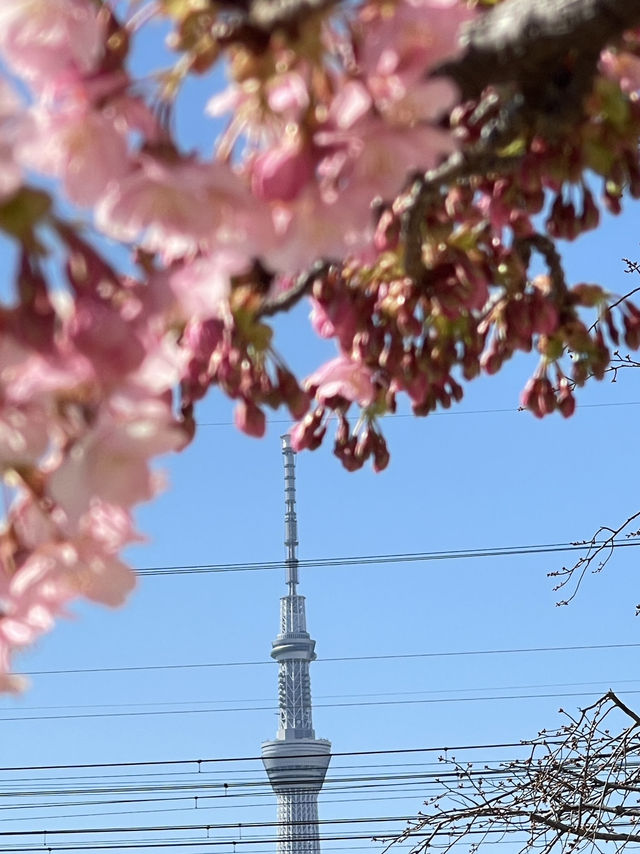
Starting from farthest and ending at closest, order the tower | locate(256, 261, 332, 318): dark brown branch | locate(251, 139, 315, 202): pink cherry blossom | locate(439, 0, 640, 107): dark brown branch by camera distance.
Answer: the tower, locate(256, 261, 332, 318): dark brown branch, locate(439, 0, 640, 107): dark brown branch, locate(251, 139, 315, 202): pink cherry blossom

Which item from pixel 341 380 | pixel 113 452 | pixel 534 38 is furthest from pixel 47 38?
pixel 341 380

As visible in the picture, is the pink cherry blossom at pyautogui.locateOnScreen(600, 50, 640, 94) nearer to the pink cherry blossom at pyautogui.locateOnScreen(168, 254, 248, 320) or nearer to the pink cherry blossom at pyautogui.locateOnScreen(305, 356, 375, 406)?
the pink cherry blossom at pyautogui.locateOnScreen(305, 356, 375, 406)

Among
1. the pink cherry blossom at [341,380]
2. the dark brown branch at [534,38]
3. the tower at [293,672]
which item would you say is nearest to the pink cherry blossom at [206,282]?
the dark brown branch at [534,38]

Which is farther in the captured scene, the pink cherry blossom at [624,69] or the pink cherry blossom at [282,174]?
the pink cherry blossom at [624,69]

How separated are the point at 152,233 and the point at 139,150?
0.18 feet

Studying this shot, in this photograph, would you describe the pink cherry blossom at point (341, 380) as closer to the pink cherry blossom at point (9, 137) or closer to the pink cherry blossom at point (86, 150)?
the pink cherry blossom at point (86, 150)

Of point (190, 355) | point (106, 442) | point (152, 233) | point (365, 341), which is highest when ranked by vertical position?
point (365, 341)

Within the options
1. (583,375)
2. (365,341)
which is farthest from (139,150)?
(583,375)

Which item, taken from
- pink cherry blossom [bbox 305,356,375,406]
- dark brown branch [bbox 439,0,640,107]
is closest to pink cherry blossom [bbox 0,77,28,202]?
dark brown branch [bbox 439,0,640,107]

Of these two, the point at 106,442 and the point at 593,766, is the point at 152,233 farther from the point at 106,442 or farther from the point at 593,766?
the point at 593,766

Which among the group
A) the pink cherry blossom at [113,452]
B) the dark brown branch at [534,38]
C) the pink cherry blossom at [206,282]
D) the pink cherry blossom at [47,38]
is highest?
the dark brown branch at [534,38]

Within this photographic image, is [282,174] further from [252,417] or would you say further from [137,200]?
[252,417]

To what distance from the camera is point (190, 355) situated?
1039 mm

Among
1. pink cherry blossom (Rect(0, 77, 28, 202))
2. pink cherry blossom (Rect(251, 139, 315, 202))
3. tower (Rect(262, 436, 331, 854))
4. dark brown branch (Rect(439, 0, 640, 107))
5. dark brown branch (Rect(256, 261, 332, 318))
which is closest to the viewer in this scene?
pink cherry blossom (Rect(0, 77, 28, 202))
